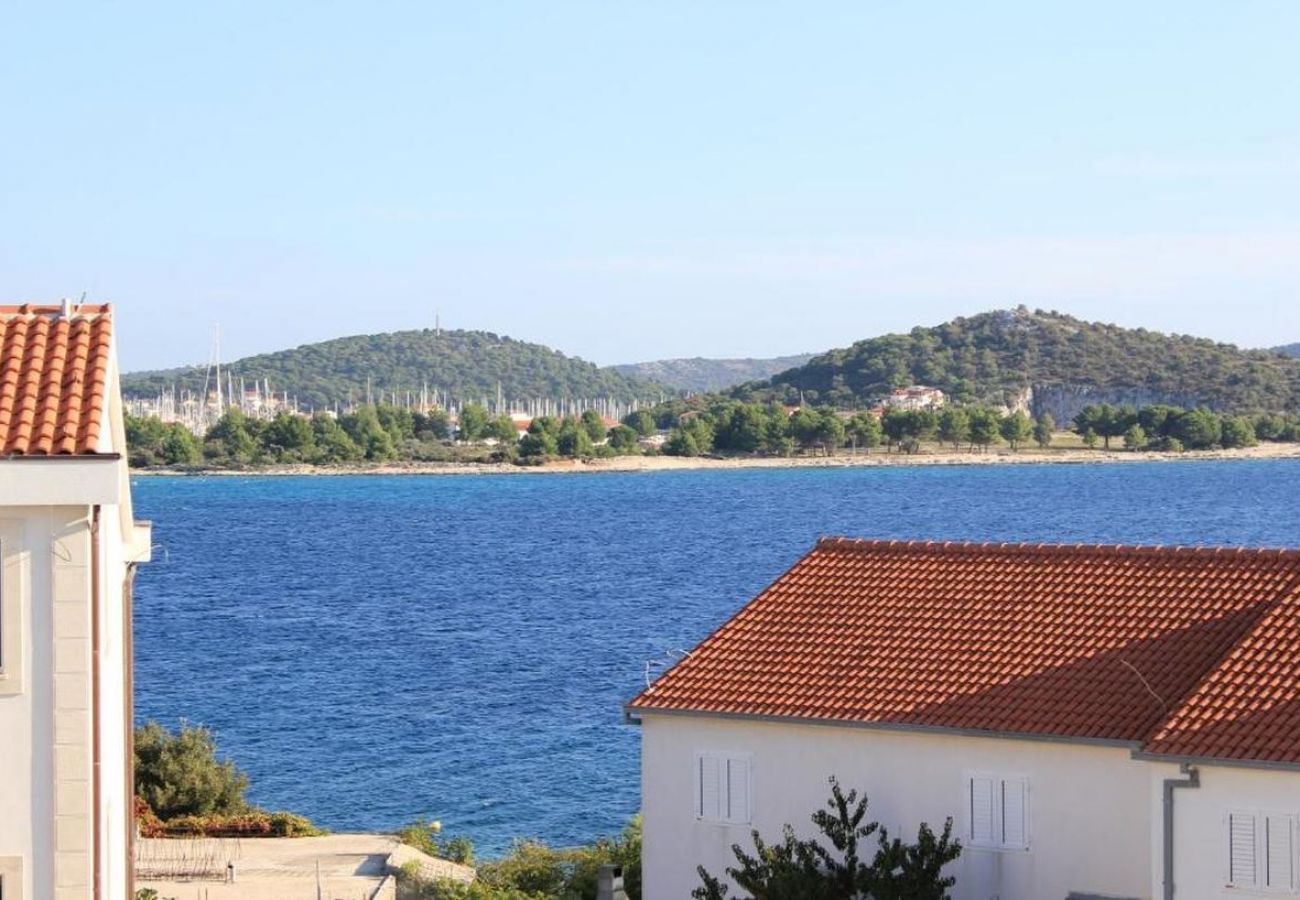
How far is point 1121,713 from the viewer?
19.8 m

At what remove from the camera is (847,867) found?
19.8 m

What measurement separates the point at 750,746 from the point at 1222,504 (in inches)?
5163

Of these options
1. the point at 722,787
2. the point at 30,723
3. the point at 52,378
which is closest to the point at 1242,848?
the point at 722,787

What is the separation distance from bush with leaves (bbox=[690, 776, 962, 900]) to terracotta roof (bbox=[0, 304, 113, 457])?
8.81 m

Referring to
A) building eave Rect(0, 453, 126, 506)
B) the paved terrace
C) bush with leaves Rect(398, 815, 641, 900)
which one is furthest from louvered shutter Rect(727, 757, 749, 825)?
building eave Rect(0, 453, 126, 506)

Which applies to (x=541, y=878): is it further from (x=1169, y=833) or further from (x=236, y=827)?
(x=1169, y=833)

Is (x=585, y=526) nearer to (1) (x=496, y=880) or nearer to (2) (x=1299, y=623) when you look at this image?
(1) (x=496, y=880)

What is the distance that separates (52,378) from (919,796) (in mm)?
10492

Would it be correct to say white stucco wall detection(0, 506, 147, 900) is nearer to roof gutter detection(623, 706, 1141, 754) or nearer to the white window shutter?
roof gutter detection(623, 706, 1141, 754)

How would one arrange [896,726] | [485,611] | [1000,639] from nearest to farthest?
[896,726], [1000,639], [485,611]

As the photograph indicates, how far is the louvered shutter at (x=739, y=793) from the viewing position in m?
21.3

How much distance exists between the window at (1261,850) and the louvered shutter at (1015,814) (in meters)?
2.66

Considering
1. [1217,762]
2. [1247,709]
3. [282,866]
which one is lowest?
[282,866]

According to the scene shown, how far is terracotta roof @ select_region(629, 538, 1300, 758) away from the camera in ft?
65.6
